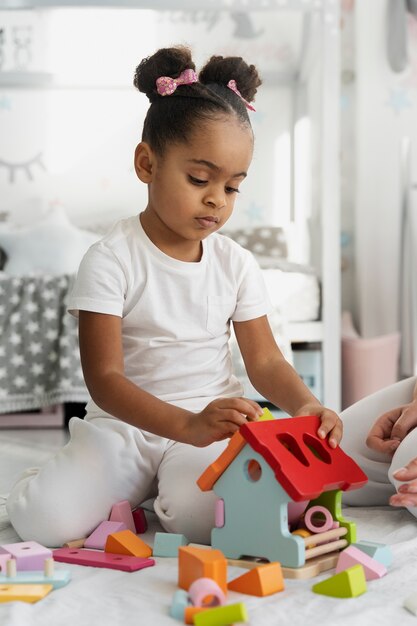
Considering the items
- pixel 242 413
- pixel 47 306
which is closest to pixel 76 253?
pixel 47 306

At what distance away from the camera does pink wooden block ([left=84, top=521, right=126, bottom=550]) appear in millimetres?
1058

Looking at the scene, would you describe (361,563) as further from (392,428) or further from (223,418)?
(392,428)

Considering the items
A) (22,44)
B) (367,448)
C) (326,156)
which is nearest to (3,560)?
(367,448)

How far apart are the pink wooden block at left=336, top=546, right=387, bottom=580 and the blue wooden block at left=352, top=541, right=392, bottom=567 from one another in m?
0.02

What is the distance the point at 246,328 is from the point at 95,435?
0.27 metres

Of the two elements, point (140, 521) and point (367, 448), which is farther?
point (367, 448)

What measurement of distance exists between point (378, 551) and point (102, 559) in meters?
0.31

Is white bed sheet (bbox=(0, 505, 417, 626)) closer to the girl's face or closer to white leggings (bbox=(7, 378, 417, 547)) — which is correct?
white leggings (bbox=(7, 378, 417, 547))

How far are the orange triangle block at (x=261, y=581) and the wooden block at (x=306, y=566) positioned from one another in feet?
0.13

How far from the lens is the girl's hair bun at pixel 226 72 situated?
117 centimetres

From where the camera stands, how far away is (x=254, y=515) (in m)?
0.95

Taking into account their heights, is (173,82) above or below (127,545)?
above

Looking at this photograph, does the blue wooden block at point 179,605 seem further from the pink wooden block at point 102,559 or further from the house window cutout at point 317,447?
the house window cutout at point 317,447

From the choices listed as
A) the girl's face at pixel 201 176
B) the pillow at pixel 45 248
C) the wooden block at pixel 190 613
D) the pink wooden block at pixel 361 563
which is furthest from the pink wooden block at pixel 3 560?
the pillow at pixel 45 248
